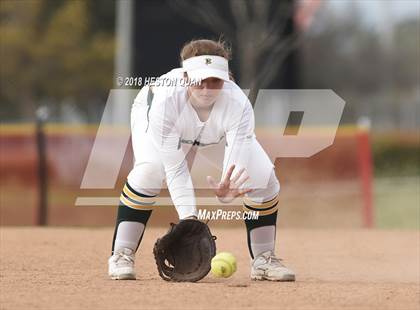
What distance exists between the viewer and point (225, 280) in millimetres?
7949

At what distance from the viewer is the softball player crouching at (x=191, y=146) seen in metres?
7.38

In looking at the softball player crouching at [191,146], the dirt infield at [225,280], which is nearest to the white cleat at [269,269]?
the softball player crouching at [191,146]

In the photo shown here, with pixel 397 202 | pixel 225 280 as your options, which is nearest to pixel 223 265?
pixel 225 280

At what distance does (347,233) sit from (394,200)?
810 centimetres

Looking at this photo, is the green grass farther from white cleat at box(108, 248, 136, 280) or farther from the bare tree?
white cleat at box(108, 248, 136, 280)

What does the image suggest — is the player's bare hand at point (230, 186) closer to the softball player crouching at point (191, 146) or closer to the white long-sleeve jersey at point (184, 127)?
the softball player crouching at point (191, 146)

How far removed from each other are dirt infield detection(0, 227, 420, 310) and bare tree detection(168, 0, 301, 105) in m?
15.9

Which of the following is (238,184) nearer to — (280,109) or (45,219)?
(45,219)

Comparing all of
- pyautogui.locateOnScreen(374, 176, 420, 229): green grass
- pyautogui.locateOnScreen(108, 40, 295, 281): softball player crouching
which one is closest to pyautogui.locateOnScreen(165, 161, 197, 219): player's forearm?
pyautogui.locateOnScreen(108, 40, 295, 281): softball player crouching

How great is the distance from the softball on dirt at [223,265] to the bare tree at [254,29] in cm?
1982

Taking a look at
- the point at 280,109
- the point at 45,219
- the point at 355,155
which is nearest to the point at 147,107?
the point at 45,219

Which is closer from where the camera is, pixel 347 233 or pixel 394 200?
pixel 347 233

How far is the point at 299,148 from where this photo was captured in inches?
627

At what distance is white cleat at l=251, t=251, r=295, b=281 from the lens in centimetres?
789
